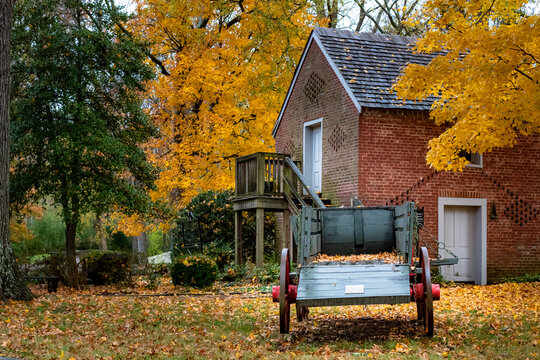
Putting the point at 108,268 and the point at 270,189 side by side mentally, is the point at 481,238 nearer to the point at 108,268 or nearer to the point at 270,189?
the point at 270,189

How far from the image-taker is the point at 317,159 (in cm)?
2017

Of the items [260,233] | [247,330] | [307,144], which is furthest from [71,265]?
[247,330]

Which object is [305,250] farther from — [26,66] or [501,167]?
[501,167]

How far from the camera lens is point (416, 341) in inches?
336

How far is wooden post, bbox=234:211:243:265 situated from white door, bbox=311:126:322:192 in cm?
239

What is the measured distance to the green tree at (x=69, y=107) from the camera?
16.2 metres

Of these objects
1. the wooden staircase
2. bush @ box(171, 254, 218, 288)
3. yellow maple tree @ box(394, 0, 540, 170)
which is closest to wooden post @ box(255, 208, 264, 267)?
the wooden staircase

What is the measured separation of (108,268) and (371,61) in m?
8.83

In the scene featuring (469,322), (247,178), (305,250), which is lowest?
(469,322)

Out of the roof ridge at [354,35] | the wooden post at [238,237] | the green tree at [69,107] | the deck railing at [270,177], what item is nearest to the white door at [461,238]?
the deck railing at [270,177]

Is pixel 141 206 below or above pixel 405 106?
below

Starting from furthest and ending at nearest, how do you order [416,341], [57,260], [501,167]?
[501,167] → [57,260] → [416,341]

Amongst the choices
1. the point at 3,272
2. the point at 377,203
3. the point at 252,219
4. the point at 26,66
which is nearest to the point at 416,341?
the point at 3,272

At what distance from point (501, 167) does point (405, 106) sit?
11.1ft
